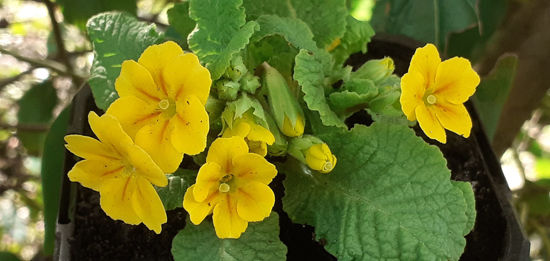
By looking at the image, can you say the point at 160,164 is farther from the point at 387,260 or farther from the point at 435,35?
the point at 435,35

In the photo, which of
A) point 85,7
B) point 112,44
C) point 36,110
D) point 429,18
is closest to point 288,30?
point 112,44

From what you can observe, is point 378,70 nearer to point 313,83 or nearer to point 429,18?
point 313,83

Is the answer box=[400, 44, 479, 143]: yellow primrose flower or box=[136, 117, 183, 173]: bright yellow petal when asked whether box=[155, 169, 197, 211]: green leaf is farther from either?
box=[400, 44, 479, 143]: yellow primrose flower

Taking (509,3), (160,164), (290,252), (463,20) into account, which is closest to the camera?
(160,164)

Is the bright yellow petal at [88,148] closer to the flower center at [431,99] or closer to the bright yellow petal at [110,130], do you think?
the bright yellow petal at [110,130]

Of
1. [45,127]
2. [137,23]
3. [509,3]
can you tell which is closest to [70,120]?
[137,23]
